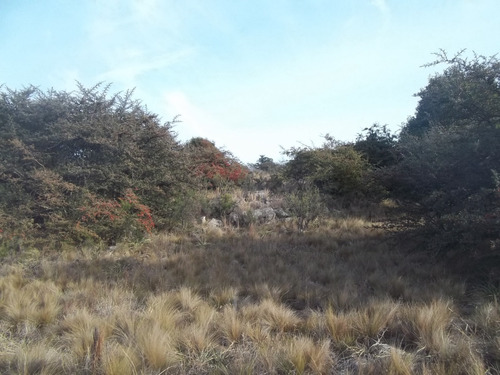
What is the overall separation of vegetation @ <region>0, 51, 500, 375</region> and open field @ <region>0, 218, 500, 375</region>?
26 mm

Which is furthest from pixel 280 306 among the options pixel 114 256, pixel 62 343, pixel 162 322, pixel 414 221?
pixel 114 256

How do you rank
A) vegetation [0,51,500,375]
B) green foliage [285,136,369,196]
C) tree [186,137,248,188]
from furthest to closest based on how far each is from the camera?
tree [186,137,248,188] < green foliage [285,136,369,196] < vegetation [0,51,500,375]

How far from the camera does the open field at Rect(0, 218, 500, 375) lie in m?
3.20

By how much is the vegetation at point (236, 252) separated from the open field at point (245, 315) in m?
0.03

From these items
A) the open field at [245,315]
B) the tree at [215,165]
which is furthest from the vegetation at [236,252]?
the tree at [215,165]

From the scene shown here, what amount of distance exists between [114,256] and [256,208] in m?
5.59

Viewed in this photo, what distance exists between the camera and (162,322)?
4066mm

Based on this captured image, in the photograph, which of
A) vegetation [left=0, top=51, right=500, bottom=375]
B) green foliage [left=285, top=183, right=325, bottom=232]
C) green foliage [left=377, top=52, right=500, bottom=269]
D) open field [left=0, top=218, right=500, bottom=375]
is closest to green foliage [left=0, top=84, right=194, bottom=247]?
vegetation [left=0, top=51, right=500, bottom=375]

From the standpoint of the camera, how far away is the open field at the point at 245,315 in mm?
3201

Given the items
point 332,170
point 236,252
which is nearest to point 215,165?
point 332,170

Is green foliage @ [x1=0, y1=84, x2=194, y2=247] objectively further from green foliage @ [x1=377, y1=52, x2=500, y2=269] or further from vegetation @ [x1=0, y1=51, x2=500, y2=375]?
green foliage @ [x1=377, y1=52, x2=500, y2=269]

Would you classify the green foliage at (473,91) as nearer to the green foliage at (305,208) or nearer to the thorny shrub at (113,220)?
the green foliage at (305,208)

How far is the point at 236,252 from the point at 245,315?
12.3ft

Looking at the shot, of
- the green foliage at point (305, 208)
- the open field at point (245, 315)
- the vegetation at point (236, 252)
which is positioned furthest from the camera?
the green foliage at point (305, 208)
